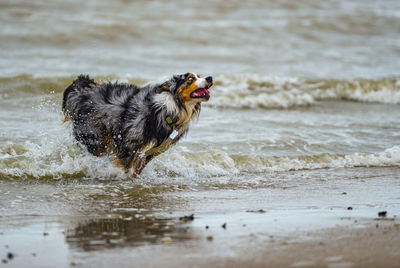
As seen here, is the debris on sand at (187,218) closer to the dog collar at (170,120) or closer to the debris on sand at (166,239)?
the debris on sand at (166,239)

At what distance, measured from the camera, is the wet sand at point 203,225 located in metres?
4.04

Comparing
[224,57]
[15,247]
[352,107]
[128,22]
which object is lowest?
[15,247]

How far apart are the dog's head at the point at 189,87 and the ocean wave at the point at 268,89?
5614 millimetres

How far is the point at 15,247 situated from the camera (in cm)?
429

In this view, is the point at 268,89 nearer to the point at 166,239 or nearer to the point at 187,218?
the point at 187,218

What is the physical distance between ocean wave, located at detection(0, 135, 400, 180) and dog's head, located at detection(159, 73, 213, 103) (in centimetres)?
125

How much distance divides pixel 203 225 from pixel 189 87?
78.9 inches

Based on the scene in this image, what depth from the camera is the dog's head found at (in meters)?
6.30

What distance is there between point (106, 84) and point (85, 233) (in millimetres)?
2997

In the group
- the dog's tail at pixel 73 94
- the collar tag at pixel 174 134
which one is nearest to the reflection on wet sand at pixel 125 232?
the collar tag at pixel 174 134

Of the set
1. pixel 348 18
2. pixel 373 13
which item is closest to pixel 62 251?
pixel 348 18

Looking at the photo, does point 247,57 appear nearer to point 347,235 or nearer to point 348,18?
point 348,18

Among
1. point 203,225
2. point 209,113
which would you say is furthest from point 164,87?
point 209,113

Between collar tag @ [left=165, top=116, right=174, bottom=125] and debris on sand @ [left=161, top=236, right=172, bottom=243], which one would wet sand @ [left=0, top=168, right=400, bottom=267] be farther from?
collar tag @ [left=165, top=116, right=174, bottom=125]
